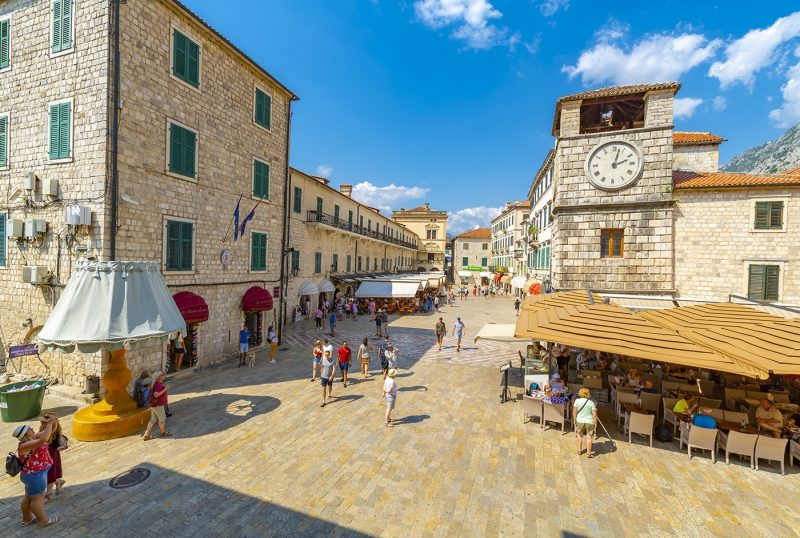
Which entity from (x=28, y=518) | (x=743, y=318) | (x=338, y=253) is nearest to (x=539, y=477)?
(x=743, y=318)

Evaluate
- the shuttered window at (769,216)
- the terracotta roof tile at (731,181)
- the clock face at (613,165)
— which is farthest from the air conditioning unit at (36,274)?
the shuttered window at (769,216)

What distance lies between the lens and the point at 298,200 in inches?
837

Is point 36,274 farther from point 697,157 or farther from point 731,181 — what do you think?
point 697,157

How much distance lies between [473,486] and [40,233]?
44.6ft

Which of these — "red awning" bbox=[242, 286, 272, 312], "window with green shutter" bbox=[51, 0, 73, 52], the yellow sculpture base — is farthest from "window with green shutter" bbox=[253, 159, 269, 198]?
the yellow sculpture base

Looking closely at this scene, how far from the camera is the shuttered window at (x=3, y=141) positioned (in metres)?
11.0

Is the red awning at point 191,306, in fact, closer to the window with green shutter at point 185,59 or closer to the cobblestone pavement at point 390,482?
the cobblestone pavement at point 390,482

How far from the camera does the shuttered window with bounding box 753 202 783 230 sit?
568 inches

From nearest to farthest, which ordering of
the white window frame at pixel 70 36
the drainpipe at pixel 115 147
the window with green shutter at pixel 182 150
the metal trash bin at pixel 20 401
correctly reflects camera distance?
the metal trash bin at pixel 20 401 → the drainpipe at pixel 115 147 → the white window frame at pixel 70 36 → the window with green shutter at pixel 182 150

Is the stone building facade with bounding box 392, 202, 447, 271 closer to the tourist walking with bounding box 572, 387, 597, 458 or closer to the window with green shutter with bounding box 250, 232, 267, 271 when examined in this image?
the window with green shutter with bounding box 250, 232, 267, 271

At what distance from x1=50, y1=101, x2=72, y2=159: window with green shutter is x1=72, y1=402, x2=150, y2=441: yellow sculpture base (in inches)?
292

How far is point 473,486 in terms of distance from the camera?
19.8ft

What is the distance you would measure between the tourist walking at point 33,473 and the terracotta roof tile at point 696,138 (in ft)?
90.9

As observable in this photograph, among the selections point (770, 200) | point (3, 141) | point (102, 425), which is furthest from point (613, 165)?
point (3, 141)
